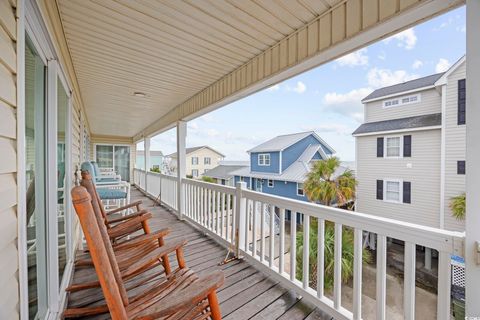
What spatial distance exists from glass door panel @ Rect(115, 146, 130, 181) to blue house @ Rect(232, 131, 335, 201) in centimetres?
679

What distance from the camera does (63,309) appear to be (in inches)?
64.5

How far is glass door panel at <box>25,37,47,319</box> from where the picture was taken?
1.14 metres

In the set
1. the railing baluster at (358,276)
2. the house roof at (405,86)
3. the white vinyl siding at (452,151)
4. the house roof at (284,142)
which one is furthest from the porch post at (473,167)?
the house roof at (284,142)

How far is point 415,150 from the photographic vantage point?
7367 millimetres

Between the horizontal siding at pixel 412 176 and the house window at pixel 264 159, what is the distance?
5290mm

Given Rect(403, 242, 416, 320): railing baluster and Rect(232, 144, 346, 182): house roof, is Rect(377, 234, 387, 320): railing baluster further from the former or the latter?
Rect(232, 144, 346, 182): house roof

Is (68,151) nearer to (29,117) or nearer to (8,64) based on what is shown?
(29,117)

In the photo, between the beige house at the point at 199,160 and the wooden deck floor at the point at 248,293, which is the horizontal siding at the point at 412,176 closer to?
the wooden deck floor at the point at 248,293

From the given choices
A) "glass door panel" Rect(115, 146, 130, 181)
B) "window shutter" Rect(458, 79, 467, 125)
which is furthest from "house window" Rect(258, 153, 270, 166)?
"window shutter" Rect(458, 79, 467, 125)

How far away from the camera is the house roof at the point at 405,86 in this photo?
7317mm

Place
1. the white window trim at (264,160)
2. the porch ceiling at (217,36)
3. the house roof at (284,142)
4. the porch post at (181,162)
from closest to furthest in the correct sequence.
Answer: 1. the porch ceiling at (217,36)
2. the porch post at (181,162)
3. the house roof at (284,142)
4. the white window trim at (264,160)

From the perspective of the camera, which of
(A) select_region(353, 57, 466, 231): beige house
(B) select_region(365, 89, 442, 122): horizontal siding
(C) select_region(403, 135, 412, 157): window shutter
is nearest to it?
(A) select_region(353, 57, 466, 231): beige house

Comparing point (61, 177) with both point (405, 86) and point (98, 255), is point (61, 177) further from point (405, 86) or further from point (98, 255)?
point (405, 86)

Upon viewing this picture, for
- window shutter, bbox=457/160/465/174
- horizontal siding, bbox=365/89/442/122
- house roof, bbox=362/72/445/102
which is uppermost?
house roof, bbox=362/72/445/102
